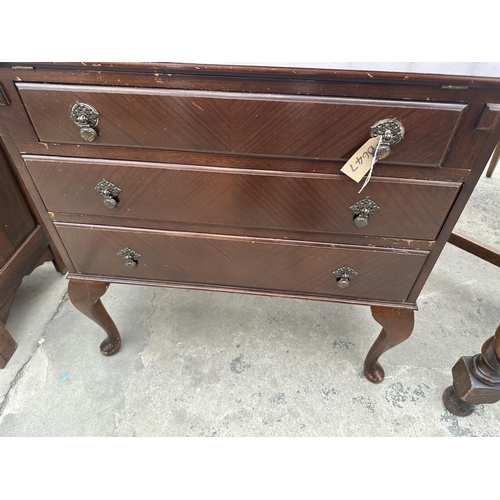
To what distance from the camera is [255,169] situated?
90 centimetres

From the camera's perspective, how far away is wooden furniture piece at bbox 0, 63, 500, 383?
2.48 feet

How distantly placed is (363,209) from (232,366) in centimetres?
91

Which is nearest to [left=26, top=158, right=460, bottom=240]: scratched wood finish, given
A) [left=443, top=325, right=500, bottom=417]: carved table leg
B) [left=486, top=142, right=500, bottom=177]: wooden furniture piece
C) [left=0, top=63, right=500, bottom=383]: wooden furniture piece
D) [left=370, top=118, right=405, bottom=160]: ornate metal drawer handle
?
[left=0, top=63, right=500, bottom=383]: wooden furniture piece

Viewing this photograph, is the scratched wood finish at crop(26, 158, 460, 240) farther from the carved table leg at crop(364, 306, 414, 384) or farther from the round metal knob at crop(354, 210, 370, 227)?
the carved table leg at crop(364, 306, 414, 384)

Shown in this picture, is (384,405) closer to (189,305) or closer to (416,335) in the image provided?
(416,335)

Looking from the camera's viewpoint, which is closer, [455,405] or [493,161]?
[455,405]

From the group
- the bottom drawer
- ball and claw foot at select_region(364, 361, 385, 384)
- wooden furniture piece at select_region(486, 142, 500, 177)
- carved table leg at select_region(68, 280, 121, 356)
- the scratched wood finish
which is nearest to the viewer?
the scratched wood finish

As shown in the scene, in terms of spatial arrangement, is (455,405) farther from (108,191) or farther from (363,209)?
(108,191)

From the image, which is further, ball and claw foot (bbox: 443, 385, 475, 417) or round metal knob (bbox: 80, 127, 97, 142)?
ball and claw foot (bbox: 443, 385, 475, 417)

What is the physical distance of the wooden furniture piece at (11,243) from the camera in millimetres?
1483

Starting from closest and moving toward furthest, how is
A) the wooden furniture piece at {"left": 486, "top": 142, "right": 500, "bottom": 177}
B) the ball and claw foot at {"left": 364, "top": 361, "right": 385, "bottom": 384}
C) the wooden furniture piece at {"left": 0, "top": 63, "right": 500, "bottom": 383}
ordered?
1. the wooden furniture piece at {"left": 0, "top": 63, "right": 500, "bottom": 383}
2. the ball and claw foot at {"left": 364, "top": 361, "right": 385, "bottom": 384}
3. the wooden furniture piece at {"left": 486, "top": 142, "right": 500, "bottom": 177}

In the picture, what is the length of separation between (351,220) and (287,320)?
852 millimetres

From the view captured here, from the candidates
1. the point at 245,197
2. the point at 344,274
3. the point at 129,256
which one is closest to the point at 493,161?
the point at 344,274

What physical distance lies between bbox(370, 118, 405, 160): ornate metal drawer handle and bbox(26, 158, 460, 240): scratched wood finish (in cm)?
11
